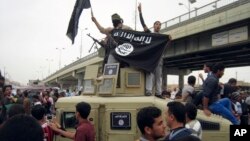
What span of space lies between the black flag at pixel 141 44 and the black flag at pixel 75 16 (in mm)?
1475

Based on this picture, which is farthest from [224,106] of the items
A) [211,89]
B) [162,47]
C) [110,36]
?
[110,36]

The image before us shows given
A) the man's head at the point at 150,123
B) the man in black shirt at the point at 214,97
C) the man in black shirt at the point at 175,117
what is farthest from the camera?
the man in black shirt at the point at 214,97

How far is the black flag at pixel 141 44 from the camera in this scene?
8273 mm

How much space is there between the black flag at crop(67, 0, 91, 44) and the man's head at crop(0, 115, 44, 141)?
6.92 m

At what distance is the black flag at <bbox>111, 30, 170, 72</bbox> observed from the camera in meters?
8.27

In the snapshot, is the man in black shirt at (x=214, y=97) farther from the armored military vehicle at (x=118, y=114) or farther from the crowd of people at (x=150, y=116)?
the armored military vehicle at (x=118, y=114)

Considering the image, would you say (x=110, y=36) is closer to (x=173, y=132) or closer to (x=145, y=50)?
(x=145, y=50)

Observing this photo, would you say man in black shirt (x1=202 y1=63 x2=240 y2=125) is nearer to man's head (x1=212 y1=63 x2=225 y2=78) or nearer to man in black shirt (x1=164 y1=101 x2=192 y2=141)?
man's head (x1=212 y1=63 x2=225 y2=78)

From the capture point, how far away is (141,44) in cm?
834

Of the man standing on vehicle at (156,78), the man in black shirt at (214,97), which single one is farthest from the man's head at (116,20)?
the man in black shirt at (214,97)

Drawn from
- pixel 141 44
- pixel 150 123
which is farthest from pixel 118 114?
pixel 150 123

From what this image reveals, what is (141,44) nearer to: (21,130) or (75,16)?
(75,16)

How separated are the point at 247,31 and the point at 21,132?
23.0m

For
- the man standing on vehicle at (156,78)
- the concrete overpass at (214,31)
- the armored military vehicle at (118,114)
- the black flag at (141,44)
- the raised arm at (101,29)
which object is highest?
the concrete overpass at (214,31)
